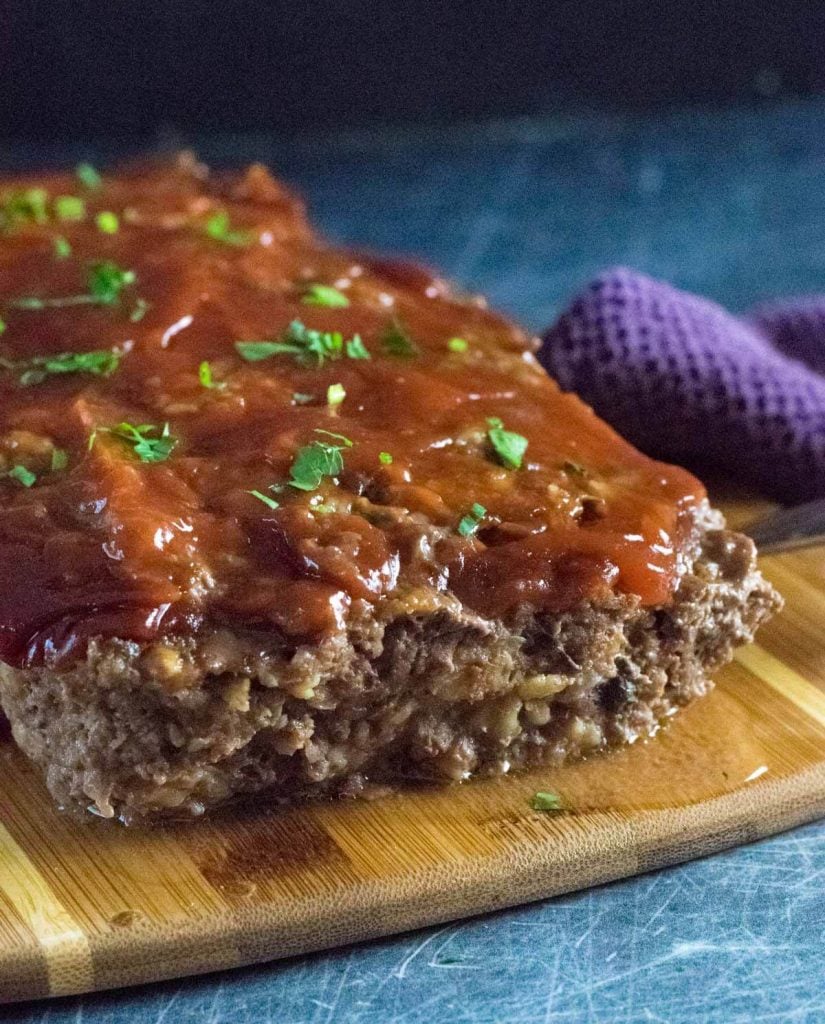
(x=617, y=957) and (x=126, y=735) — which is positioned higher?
(x=126, y=735)

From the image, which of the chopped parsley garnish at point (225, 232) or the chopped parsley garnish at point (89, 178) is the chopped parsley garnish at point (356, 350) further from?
the chopped parsley garnish at point (89, 178)

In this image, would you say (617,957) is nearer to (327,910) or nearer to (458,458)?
(327,910)

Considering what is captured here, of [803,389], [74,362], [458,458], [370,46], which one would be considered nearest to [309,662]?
[458,458]

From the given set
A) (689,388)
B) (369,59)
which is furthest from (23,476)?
(369,59)

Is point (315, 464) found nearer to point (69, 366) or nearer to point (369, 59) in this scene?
point (69, 366)

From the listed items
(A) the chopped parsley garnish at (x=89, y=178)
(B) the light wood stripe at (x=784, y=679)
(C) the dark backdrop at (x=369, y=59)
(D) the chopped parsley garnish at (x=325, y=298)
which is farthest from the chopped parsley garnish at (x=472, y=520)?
(C) the dark backdrop at (x=369, y=59)
